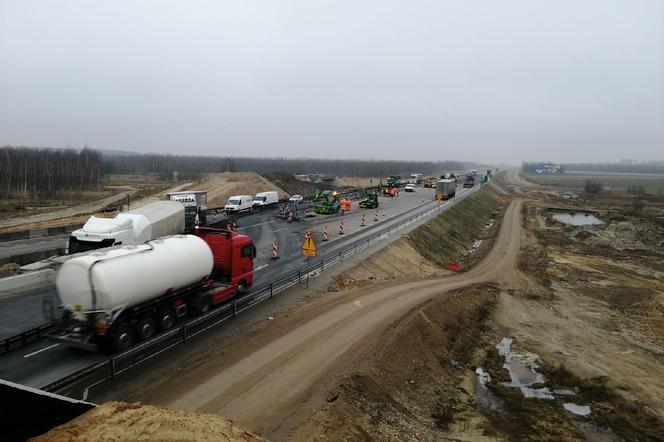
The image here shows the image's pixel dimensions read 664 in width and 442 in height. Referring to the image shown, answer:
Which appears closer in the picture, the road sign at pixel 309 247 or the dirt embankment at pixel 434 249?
the road sign at pixel 309 247

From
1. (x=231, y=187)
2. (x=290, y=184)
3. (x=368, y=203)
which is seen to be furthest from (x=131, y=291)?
(x=290, y=184)

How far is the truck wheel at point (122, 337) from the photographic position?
14695 mm

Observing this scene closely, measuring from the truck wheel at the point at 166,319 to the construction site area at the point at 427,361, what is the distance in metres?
1.40

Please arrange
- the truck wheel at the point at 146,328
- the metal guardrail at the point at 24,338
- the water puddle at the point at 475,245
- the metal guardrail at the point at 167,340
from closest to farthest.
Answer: the metal guardrail at the point at 167,340 < the metal guardrail at the point at 24,338 < the truck wheel at the point at 146,328 < the water puddle at the point at 475,245

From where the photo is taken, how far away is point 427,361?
18.5 m

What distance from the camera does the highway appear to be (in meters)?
14.1

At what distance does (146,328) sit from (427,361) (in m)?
11.6

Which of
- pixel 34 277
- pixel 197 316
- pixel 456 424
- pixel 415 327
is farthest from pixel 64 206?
pixel 456 424

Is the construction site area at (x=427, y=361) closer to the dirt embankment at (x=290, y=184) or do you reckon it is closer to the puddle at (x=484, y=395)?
the puddle at (x=484, y=395)

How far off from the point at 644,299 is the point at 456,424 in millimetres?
24703

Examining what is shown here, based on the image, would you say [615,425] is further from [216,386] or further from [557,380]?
[216,386]

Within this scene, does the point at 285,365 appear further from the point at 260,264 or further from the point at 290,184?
the point at 290,184

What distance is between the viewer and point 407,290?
2675cm

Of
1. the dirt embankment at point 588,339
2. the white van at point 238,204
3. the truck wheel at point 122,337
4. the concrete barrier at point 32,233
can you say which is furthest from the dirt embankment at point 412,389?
the white van at point 238,204
